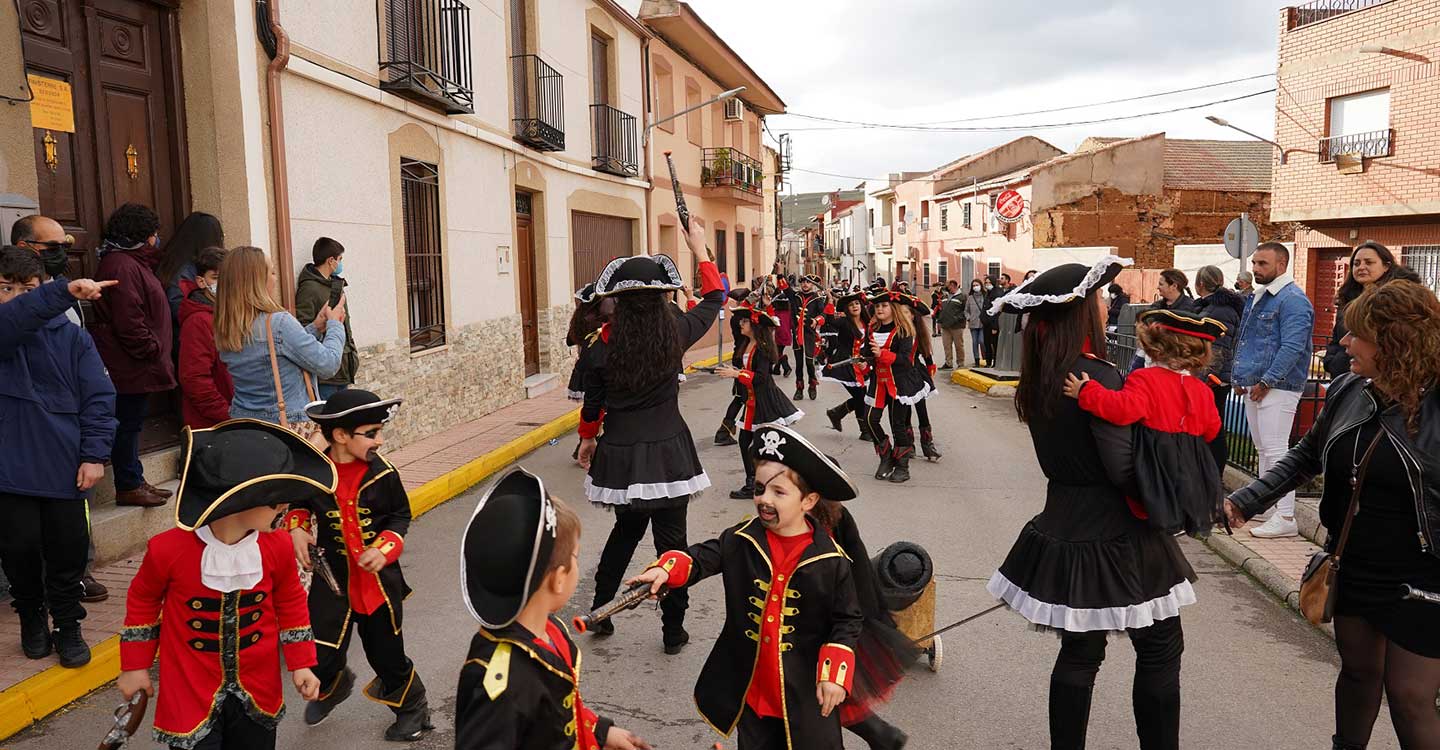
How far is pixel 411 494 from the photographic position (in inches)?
311

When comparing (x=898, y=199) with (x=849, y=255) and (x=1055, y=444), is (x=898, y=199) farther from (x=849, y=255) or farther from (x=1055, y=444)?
(x=1055, y=444)

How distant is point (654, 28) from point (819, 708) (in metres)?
19.2

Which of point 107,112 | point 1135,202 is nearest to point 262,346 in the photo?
point 107,112

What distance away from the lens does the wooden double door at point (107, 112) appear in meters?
6.18

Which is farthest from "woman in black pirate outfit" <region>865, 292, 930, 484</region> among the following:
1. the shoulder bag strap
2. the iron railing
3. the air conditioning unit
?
the air conditioning unit

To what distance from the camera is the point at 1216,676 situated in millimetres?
4613

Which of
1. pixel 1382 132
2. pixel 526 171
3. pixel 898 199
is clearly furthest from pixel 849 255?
pixel 526 171

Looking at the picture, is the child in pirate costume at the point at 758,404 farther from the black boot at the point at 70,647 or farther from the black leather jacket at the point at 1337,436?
the black boot at the point at 70,647

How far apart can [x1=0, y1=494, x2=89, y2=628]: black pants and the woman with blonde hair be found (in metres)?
1.02

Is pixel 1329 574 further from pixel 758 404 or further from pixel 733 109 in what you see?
pixel 733 109

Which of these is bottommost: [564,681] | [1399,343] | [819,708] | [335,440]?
[819,708]

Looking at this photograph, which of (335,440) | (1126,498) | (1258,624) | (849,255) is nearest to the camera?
(1126,498)

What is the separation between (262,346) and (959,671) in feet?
13.0

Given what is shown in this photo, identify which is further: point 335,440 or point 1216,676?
point 1216,676
